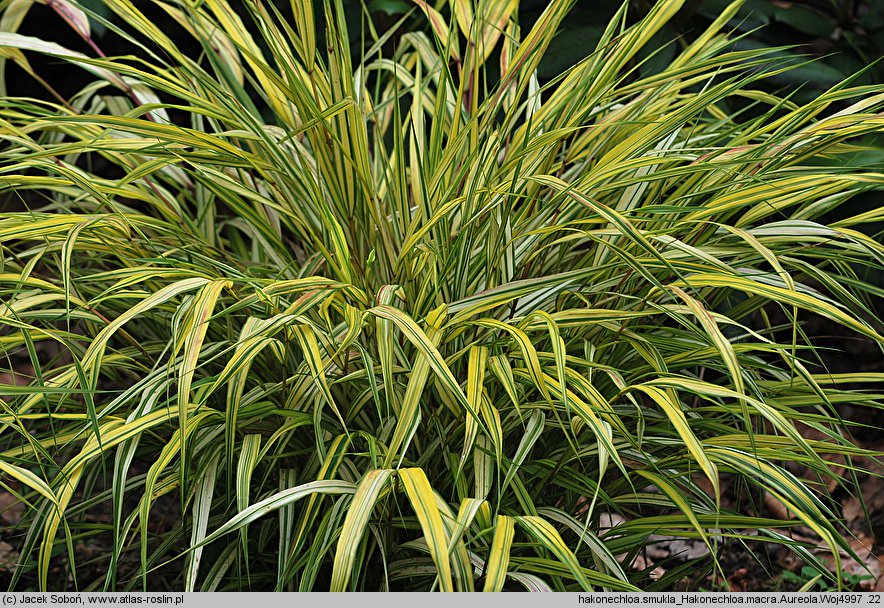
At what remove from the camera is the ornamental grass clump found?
0.78 meters

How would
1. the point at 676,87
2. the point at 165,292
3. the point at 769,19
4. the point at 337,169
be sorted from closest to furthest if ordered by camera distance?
1. the point at 165,292
2. the point at 337,169
3. the point at 676,87
4. the point at 769,19

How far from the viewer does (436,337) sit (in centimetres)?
87

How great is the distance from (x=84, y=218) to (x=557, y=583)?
707mm

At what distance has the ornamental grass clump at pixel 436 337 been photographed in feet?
2.57

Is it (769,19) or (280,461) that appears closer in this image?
(280,461)

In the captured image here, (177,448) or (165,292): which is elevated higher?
(165,292)

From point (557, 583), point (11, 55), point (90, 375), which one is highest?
point (11, 55)

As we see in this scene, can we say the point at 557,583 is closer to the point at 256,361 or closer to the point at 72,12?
the point at 256,361

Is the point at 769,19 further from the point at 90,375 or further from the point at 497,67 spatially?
the point at 90,375

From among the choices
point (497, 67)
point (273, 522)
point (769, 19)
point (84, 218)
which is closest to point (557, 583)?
point (273, 522)

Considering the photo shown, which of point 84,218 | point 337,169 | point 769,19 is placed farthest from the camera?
point 769,19

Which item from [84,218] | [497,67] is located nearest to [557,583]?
[84,218]

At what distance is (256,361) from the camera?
3.33ft

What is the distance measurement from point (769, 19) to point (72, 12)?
1.35m
